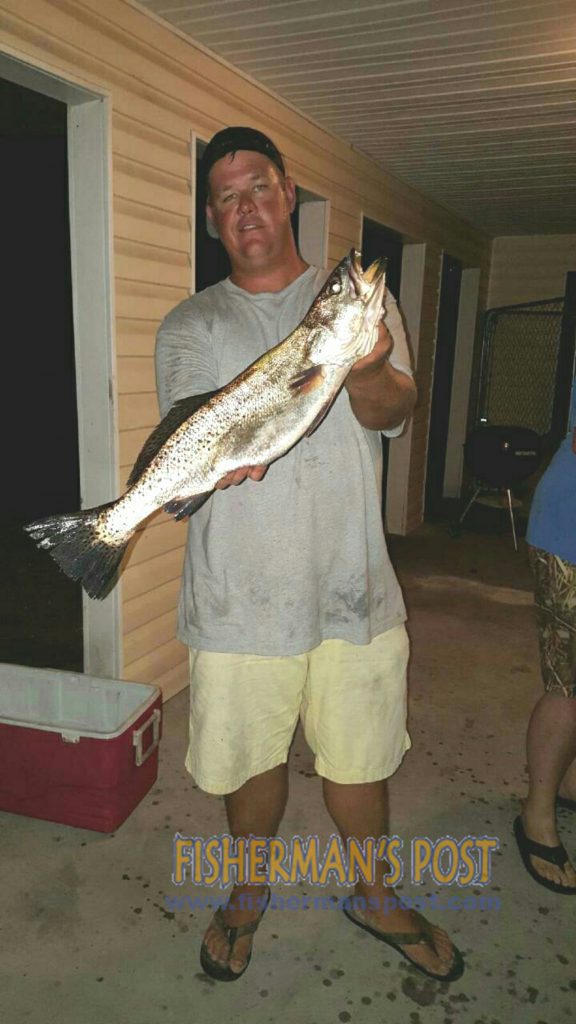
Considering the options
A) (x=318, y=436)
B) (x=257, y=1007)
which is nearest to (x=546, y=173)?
(x=318, y=436)

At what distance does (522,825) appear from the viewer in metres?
2.88

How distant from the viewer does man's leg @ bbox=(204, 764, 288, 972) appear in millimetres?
2225

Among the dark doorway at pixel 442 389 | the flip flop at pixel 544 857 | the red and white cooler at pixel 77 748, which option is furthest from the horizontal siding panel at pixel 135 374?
the dark doorway at pixel 442 389

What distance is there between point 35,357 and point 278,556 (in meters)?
6.22

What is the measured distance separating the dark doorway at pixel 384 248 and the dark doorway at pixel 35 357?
2.92 m

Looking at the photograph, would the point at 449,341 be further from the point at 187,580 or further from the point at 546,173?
the point at 187,580

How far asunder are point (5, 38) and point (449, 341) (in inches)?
295

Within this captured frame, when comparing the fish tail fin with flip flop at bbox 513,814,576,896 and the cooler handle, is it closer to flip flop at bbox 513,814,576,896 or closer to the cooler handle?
the cooler handle

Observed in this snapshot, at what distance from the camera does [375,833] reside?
2.25 meters

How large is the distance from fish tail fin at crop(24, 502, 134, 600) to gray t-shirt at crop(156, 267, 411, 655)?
10.8 inches

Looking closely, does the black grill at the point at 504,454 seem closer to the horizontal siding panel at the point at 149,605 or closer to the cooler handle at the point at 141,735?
the horizontal siding panel at the point at 149,605

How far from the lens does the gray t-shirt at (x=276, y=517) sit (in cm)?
198

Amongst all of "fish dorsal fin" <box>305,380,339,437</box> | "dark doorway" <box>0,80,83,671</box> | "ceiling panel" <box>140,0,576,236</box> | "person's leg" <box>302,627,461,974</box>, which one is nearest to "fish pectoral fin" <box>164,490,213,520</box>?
"fish dorsal fin" <box>305,380,339,437</box>

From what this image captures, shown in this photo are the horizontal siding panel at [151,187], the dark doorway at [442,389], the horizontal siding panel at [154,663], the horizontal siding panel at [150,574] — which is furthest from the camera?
the dark doorway at [442,389]
